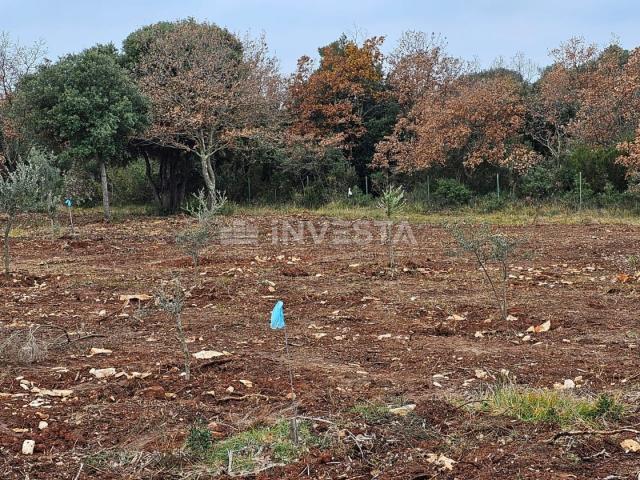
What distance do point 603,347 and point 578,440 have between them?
2.51 m

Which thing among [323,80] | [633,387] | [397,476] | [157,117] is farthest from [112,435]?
[323,80]

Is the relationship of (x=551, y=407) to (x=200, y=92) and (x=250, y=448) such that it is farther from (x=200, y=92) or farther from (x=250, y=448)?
(x=200, y=92)

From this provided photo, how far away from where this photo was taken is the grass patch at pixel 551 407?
3.96 m

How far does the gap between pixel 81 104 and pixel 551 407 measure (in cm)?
1763

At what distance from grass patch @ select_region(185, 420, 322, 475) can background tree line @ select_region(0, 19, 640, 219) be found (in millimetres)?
14803

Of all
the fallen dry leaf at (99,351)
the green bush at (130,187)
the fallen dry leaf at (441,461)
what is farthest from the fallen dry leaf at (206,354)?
the green bush at (130,187)

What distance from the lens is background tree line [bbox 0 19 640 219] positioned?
771 inches

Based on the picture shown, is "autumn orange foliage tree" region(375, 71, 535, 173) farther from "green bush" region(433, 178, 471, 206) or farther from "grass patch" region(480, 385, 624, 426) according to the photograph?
"grass patch" region(480, 385, 624, 426)

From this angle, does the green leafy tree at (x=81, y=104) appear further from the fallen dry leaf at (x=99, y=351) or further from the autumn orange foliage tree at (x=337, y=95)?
the fallen dry leaf at (x=99, y=351)

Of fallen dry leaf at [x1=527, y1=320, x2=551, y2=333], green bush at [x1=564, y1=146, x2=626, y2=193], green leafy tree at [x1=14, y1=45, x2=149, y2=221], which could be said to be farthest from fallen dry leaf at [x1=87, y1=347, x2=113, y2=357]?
green bush at [x1=564, y1=146, x2=626, y2=193]

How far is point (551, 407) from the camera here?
405 centimetres

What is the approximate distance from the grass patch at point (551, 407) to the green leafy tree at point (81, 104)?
17.0 meters

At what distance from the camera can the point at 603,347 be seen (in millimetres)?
5906

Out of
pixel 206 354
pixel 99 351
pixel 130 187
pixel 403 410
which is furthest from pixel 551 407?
pixel 130 187
